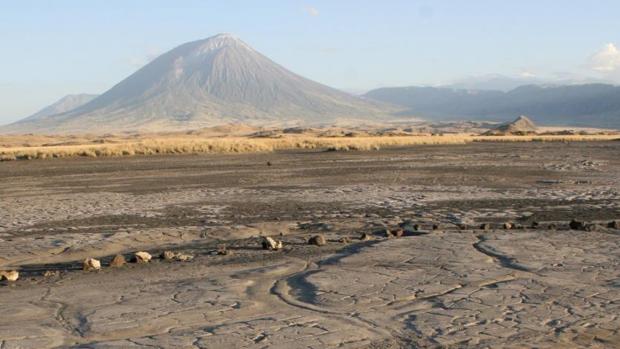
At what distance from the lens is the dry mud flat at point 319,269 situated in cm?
660

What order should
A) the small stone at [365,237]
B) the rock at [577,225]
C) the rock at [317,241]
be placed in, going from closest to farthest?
the rock at [317,241] → the small stone at [365,237] → the rock at [577,225]

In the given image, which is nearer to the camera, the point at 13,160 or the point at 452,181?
the point at 452,181

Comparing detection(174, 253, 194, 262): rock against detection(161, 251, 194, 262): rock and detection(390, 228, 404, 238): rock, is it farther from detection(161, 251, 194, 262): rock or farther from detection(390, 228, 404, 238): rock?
detection(390, 228, 404, 238): rock

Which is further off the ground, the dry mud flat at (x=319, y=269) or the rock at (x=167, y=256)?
the rock at (x=167, y=256)

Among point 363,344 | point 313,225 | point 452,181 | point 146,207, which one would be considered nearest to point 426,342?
point 363,344

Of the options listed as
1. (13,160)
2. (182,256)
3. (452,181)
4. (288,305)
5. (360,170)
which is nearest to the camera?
(288,305)

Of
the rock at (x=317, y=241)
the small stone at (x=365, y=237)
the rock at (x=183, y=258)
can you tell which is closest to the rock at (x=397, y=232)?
the small stone at (x=365, y=237)

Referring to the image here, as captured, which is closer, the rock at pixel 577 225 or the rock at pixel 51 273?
the rock at pixel 51 273

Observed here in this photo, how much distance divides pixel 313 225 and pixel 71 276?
189 inches

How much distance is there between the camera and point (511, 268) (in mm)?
8992

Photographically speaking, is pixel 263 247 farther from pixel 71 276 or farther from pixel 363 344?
pixel 363 344

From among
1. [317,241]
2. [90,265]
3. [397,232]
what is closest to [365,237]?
[397,232]

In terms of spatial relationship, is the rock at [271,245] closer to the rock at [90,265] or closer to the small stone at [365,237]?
the small stone at [365,237]

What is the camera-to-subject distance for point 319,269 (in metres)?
9.10
